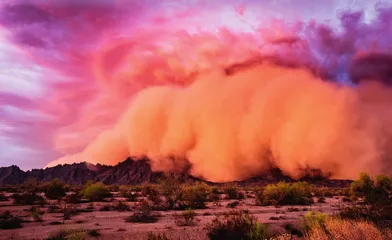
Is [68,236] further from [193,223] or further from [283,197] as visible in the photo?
[283,197]

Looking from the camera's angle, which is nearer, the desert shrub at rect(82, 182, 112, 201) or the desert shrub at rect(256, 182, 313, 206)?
the desert shrub at rect(256, 182, 313, 206)

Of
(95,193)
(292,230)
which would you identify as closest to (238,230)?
(292,230)

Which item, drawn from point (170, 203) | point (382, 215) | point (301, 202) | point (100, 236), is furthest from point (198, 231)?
point (301, 202)

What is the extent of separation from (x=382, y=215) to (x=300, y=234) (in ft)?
20.3

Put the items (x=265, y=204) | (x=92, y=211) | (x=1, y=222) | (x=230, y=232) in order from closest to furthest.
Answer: (x=230, y=232), (x=1, y=222), (x=92, y=211), (x=265, y=204)

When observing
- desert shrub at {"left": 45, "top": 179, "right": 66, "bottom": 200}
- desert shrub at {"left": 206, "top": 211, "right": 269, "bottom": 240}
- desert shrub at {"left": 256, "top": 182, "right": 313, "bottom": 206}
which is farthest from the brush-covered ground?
desert shrub at {"left": 45, "top": 179, "right": 66, "bottom": 200}

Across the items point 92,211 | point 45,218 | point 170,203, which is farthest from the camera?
point 170,203

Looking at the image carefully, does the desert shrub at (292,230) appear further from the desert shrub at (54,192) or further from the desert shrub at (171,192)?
the desert shrub at (54,192)

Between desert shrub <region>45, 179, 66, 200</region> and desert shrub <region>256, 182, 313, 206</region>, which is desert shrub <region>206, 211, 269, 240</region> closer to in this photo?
desert shrub <region>256, 182, 313, 206</region>

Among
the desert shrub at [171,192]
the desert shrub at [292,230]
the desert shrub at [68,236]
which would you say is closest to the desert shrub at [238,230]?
the desert shrub at [292,230]

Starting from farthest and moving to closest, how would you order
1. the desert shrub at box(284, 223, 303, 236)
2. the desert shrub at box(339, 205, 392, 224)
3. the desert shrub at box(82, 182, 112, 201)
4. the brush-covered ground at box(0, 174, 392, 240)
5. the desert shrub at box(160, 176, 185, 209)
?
the desert shrub at box(82, 182, 112, 201) < the desert shrub at box(160, 176, 185, 209) < the desert shrub at box(339, 205, 392, 224) < the desert shrub at box(284, 223, 303, 236) < the brush-covered ground at box(0, 174, 392, 240)

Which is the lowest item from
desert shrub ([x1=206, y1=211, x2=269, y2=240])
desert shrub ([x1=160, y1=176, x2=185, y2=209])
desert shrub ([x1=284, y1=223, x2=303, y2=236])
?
desert shrub ([x1=284, y1=223, x2=303, y2=236])

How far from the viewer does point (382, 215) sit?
23.1 m

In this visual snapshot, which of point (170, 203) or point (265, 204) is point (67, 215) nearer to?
point (170, 203)
